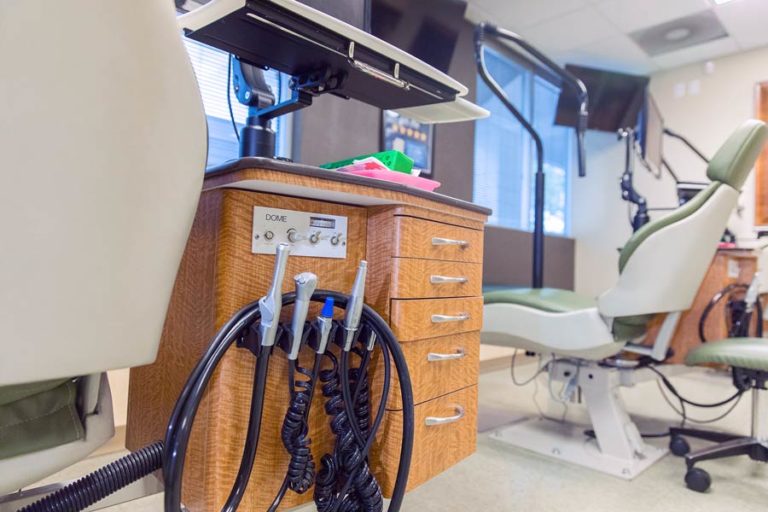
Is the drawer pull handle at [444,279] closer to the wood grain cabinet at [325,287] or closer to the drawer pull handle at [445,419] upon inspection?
the wood grain cabinet at [325,287]

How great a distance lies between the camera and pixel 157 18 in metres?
0.45

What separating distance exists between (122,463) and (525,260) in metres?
3.52

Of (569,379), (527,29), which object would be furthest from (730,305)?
(527,29)

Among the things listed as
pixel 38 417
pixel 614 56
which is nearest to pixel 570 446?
pixel 38 417

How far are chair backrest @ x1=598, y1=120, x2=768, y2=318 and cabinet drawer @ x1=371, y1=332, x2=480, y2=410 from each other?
658mm

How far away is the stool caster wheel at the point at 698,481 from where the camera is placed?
1.45 metres

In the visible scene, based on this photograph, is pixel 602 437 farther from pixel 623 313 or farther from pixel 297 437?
pixel 297 437

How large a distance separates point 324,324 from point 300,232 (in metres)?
0.17

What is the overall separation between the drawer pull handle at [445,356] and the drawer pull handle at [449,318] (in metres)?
0.06

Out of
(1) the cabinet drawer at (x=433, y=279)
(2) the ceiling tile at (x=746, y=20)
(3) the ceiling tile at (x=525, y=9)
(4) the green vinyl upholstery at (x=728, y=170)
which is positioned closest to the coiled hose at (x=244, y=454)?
(1) the cabinet drawer at (x=433, y=279)

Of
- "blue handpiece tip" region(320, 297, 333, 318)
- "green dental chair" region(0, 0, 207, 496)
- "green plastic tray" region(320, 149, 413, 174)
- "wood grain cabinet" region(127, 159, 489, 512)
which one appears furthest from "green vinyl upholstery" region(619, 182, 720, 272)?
"green dental chair" region(0, 0, 207, 496)

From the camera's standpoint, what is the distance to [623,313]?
4.78 ft

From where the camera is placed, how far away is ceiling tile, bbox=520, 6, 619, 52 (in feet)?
11.3

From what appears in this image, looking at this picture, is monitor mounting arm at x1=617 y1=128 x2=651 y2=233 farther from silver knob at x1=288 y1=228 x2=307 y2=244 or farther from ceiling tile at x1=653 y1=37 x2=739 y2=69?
silver knob at x1=288 y1=228 x2=307 y2=244
